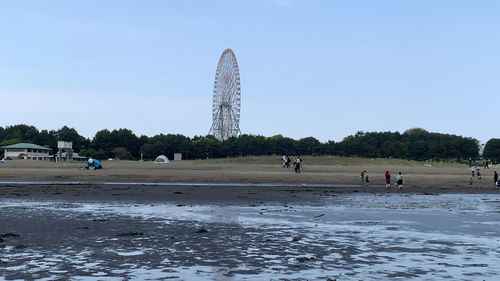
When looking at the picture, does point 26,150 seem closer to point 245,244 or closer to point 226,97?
point 226,97

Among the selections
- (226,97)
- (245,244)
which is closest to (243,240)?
(245,244)

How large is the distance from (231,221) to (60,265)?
10.1 m

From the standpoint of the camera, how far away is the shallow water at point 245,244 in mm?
11789

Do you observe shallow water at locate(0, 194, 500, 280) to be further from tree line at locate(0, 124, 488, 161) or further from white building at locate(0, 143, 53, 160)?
white building at locate(0, 143, 53, 160)

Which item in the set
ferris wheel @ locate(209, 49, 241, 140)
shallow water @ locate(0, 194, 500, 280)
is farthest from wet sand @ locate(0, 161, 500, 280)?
ferris wheel @ locate(209, 49, 241, 140)

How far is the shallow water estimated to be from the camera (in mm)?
11789

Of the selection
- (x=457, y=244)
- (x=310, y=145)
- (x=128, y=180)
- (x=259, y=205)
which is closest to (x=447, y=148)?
(x=310, y=145)

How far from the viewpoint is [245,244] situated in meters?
15.7

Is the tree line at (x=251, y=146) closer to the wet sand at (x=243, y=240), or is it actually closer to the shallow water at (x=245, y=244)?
the wet sand at (x=243, y=240)

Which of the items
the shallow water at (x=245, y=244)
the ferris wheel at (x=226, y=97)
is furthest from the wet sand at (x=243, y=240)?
the ferris wheel at (x=226, y=97)

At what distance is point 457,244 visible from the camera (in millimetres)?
16250

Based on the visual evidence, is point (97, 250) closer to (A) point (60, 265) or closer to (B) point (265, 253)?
(A) point (60, 265)

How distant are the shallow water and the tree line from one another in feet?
404

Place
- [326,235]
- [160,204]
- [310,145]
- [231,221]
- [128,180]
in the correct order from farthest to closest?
[310,145] < [128,180] < [160,204] < [231,221] < [326,235]
